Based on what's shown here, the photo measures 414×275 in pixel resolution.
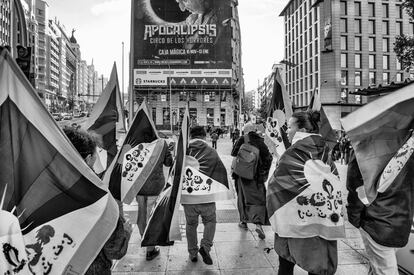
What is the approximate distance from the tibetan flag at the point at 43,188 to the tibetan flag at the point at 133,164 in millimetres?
2783

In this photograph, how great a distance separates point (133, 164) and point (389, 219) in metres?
3.43

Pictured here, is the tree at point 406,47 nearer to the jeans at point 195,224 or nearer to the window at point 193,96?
the jeans at point 195,224

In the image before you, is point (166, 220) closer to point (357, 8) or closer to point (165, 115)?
point (165, 115)

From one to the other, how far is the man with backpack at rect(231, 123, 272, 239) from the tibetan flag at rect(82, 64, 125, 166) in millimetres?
2042

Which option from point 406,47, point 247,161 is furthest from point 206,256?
point 406,47

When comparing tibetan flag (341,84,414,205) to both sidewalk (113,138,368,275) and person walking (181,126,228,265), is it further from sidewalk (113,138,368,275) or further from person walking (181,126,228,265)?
person walking (181,126,228,265)

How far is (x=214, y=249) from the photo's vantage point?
5148 mm

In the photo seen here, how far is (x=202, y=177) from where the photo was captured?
4.69 meters

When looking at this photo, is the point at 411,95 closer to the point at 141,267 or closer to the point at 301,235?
the point at 301,235

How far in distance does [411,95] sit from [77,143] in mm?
2622

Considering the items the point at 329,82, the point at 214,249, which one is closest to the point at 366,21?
the point at 329,82

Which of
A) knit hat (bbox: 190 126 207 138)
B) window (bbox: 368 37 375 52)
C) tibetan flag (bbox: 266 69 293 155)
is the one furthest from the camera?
window (bbox: 368 37 375 52)

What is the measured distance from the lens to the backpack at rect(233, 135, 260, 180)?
5.66 meters

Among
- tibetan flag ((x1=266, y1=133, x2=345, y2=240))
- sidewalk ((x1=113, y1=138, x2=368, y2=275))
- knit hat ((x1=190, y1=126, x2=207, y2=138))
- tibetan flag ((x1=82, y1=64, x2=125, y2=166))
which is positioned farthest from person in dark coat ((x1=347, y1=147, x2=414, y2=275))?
tibetan flag ((x1=82, y1=64, x2=125, y2=166))
